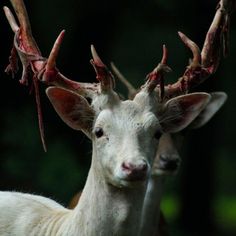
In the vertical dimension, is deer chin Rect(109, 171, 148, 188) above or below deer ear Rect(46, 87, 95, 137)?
below

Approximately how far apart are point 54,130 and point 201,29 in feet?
8.17

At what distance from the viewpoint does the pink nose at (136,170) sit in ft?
19.6

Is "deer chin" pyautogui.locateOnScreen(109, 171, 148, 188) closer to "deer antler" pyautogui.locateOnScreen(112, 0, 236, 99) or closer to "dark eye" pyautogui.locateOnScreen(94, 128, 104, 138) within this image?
"dark eye" pyautogui.locateOnScreen(94, 128, 104, 138)

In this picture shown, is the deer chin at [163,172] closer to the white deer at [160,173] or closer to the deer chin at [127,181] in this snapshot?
the white deer at [160,173]

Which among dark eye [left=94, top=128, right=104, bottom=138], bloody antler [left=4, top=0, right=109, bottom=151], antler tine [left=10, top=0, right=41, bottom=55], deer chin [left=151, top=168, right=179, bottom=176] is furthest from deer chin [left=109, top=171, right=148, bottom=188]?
deer chin [left=151, top=168, right=179, bottom=176]

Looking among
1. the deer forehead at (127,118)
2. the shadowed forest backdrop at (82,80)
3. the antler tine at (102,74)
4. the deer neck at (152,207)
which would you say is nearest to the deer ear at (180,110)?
the deer forehead at (127,118)

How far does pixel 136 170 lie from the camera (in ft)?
19.6

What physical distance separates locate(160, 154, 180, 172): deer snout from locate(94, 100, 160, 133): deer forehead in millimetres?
2199

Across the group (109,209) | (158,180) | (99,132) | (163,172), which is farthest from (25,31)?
(158,180)

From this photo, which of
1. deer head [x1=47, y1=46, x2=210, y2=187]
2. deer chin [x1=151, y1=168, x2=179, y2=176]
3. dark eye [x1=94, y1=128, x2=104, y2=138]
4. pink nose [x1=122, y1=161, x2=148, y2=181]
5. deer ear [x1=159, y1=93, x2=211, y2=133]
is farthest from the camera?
deer chin [x1=151, y1=168, x2=179, y2=176]

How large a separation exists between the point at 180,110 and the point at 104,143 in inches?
28.0

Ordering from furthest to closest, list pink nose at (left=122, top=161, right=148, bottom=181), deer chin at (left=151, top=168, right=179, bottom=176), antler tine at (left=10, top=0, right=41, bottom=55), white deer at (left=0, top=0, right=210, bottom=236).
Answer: deer chin at (left=151, top=168, right=179, bottom=176) → antler tine at (left=10, top=0, right=41, bottom=55) → white deer at (left=0, top=0, right=210, bottom=236) → pink nose at (left=122, top=161, right=148, bottom=181)

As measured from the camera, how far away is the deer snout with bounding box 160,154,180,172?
28.5 ft

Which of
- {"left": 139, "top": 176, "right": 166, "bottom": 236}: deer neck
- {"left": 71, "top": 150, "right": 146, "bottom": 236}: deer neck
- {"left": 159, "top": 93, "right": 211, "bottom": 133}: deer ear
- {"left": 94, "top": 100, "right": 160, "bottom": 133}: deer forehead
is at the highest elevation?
{"left": 94, "top": 100, "right": 160, "bottom": 133}: deer forehead
